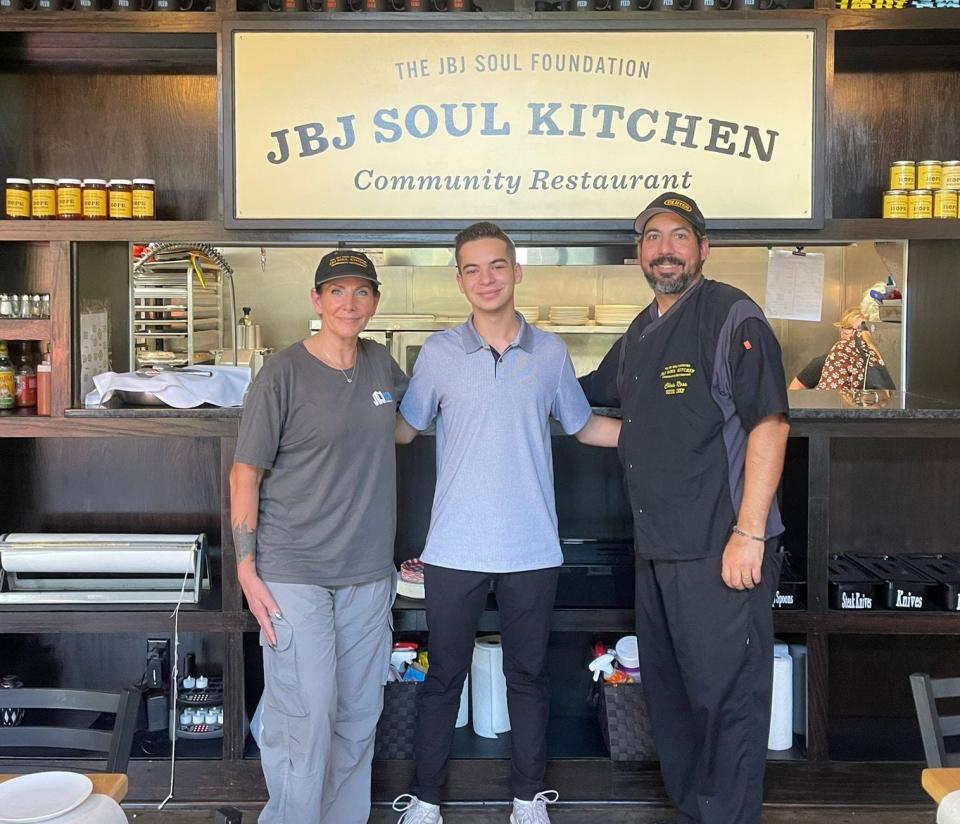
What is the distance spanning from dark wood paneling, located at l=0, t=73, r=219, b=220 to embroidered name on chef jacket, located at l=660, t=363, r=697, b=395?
2.01 m

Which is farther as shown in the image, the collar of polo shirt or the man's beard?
the collar of polo shirt

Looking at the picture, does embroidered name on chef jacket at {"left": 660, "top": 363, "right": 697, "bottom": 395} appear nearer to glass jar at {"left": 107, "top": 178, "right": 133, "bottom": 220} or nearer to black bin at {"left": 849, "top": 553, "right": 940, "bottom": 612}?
black bin at {"left": 849, "top": 553, "right": 940, "bottom": 612}

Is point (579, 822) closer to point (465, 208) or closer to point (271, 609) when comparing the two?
point (271, 609)

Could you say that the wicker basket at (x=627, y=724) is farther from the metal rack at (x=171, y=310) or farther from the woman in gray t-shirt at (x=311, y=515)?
the metal rack at (x=171, y=310)

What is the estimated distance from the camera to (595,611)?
3.14 metres

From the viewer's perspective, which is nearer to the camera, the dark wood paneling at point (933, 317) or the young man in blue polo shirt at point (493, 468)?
the young man in blue polo shirt at point (493, 468)

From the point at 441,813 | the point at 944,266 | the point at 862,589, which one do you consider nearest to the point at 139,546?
the point at 441,813

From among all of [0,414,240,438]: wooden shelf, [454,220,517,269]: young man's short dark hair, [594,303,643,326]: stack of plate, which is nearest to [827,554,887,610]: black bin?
[454,220,517,269]: young man's short dark hair

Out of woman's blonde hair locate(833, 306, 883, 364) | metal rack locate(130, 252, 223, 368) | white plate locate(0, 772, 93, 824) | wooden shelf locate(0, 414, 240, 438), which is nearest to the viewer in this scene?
white plate locate(0, 772, 93, 824)

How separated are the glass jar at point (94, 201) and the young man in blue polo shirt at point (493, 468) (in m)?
1.25

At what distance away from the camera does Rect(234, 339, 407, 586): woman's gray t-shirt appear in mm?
2426

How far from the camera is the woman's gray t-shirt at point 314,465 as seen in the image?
2426 millimetres

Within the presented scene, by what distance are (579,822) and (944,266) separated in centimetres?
234

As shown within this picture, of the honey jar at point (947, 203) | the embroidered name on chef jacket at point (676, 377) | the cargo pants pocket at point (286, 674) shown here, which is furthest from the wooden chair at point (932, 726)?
the honey jar at point (947, 203)
